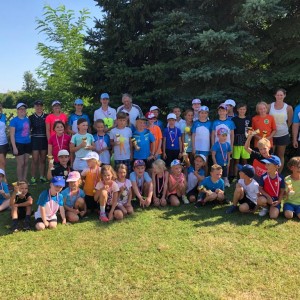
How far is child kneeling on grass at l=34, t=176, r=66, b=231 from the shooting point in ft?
17.1

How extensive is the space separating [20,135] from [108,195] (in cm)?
290

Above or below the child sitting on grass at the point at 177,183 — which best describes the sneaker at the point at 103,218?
below

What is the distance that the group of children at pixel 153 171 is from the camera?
18.1 feet

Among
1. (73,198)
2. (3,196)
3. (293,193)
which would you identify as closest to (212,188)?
(293,193)

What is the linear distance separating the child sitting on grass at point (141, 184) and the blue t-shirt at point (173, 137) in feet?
3.48

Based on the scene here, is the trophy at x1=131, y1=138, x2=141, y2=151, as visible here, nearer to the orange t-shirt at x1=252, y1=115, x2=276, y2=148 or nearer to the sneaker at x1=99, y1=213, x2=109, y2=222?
the sneaker at x1=99, y1=213, x2=109, y2=222

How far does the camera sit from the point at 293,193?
17.7 feet

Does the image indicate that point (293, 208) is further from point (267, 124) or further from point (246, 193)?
point (267, 124)

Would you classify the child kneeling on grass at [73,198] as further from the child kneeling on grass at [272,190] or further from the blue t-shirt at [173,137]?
the child kneeling on grass at [272,190]

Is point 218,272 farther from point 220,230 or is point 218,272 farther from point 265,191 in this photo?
point 265,191

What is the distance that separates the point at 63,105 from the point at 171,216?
28.1ft

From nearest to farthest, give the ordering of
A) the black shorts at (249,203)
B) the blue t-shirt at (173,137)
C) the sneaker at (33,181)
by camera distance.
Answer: the black shorts at (249,203) < the blue t-shirt at (173,137) < the sneaker at (33,181)

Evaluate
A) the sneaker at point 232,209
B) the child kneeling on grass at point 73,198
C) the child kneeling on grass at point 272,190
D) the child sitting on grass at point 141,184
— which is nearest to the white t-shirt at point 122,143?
the child sitting on grass at point 141,184

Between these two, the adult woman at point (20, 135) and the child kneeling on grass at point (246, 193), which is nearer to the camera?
the child kneeling on grass at point (246, 193)
